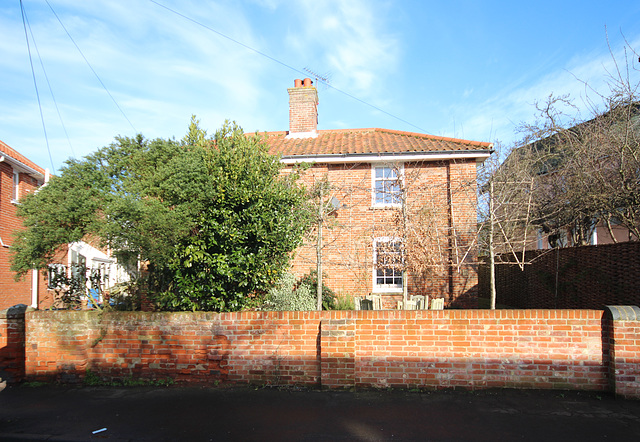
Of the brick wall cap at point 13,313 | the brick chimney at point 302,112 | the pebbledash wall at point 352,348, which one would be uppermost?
the brick chimney at point 302,112

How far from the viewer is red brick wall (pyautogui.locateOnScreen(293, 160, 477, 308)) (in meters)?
11.0

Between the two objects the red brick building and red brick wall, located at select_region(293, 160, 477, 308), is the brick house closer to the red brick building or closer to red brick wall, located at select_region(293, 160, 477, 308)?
red brick wall, located at select_region(293, 160, 477, 308)

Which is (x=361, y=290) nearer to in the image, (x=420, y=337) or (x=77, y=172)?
(x=420, y=337)

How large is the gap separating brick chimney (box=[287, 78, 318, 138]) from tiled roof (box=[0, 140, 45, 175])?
1029 cm

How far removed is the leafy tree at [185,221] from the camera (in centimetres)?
611

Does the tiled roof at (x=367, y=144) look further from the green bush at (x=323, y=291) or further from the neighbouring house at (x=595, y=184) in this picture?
the green bush at (x=323, y=291)

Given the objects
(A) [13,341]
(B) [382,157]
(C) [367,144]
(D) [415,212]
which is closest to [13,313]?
(A) [13,341]

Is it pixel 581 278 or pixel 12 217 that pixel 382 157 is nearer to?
pixel 581 278

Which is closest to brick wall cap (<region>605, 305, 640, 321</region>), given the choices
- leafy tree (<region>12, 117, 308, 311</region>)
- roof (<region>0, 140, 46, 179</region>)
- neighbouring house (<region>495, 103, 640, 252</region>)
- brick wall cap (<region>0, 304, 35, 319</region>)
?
neighbouring house (<region>495, 103, 640, 252</region>)

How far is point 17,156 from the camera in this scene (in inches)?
606

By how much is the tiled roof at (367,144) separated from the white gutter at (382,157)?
10cm

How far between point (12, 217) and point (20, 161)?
2.16 metres

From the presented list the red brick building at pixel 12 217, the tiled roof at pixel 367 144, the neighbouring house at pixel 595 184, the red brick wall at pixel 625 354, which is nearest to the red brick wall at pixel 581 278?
the neighbouring house at pixel 595 184

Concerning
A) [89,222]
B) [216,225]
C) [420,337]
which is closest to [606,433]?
[420,337]
